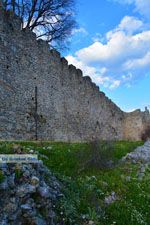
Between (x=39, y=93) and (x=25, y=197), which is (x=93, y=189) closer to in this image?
(x=25, y=197)

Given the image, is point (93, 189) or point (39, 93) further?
point (39, 93)

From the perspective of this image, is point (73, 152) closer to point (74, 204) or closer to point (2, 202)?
point (74, 204)

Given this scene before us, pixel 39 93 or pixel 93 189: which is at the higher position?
pixel 39 93

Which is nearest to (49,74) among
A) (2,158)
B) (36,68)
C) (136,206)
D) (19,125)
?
(36,68)

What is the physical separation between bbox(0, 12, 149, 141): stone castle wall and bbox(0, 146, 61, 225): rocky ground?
8.97 meters

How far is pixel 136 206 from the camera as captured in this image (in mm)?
9562

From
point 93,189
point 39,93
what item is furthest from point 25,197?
point 39,93

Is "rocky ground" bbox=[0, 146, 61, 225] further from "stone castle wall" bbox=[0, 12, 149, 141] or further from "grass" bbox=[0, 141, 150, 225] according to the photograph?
"stone castle wall" bbox=[0, 12, 149, 141]

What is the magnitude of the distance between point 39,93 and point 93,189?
10.9 m

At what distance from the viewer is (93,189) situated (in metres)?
9.60

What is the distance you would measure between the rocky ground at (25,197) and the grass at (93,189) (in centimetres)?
35

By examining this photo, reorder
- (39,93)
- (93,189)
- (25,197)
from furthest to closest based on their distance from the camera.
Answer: (39,93), (93,189), (25,197)

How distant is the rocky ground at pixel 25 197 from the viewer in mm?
6738

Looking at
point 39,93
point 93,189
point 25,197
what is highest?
point 39,93
